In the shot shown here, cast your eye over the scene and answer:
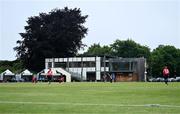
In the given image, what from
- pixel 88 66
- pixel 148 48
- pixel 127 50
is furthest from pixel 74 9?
pixel 148 48

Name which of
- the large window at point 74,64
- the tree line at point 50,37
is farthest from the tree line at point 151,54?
the tree line at point 50,37

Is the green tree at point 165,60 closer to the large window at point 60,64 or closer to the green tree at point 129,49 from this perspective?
the green tree at point 129,49

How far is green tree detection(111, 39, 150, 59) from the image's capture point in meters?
153

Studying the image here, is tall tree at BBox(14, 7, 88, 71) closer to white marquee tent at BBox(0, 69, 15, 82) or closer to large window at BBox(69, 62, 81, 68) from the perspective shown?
white marquee tent at BBox(0, 69, 15, 82)

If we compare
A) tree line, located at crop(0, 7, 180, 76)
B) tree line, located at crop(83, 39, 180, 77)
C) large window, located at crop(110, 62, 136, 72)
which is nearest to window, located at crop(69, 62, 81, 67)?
tree line, located at crop(0, 7, 180, 76)

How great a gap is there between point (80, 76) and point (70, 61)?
5.56 m

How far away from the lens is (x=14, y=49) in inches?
4446

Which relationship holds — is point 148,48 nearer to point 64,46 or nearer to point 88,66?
point 88,66

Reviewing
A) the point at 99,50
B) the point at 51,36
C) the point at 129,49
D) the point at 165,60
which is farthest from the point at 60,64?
the point at 99,50

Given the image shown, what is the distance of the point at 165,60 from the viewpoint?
480 ft

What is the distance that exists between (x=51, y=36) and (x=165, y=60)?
45.9 metres

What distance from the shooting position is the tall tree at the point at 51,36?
113 metres

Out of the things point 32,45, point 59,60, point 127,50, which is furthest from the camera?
point 127,50

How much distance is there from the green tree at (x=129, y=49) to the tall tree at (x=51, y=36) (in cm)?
3725
